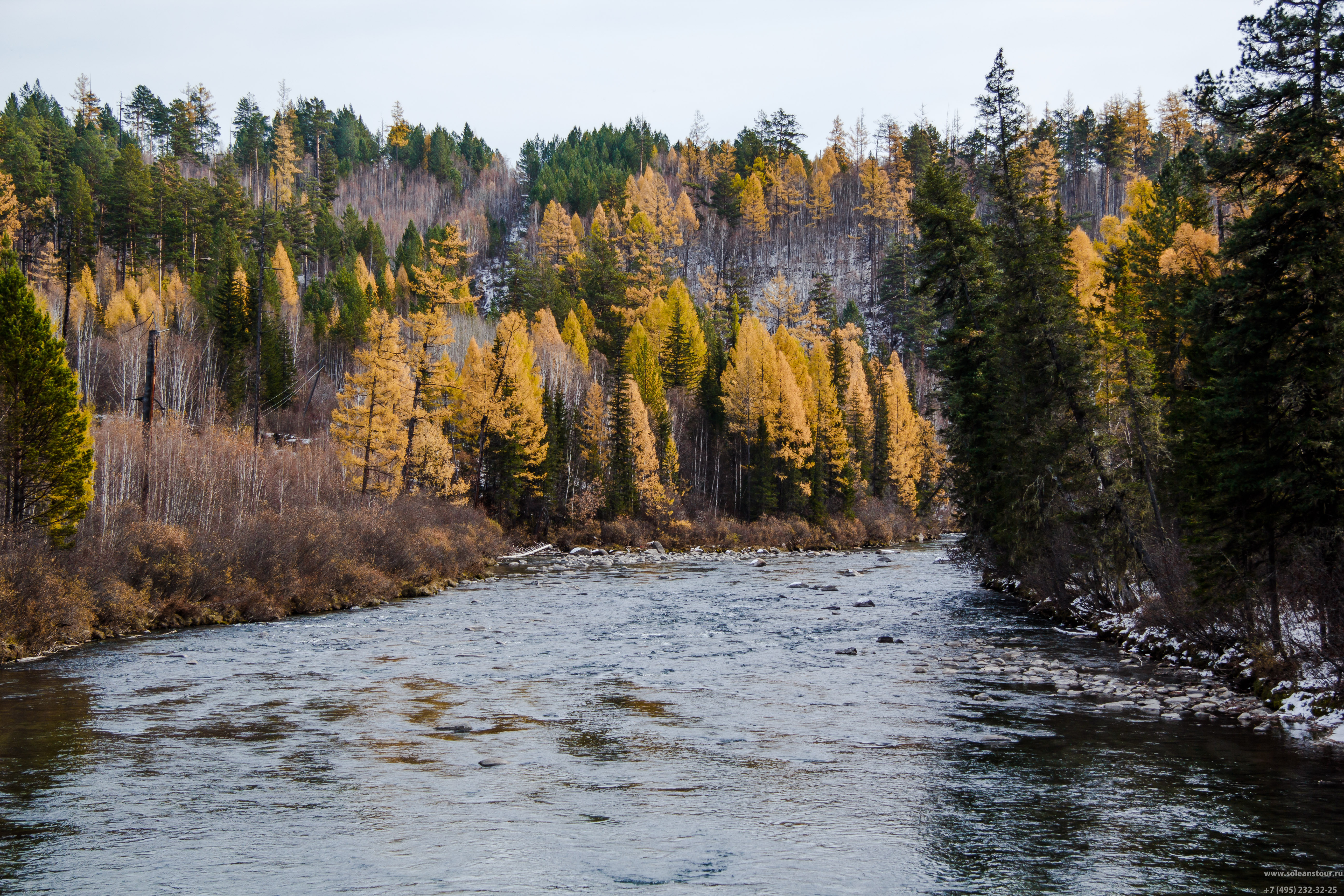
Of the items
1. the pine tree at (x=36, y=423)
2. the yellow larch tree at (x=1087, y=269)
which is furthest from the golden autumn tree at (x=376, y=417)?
the yellow larch tree at (x=1087, y=269)

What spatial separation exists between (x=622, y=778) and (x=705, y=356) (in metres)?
64.7

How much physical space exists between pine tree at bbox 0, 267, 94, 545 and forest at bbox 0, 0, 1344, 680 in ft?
0.38

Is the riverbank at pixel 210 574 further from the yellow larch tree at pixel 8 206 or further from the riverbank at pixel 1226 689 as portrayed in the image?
the yellow larch tree at pixel 8 206

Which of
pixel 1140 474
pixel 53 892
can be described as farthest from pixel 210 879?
pixel 1140 474

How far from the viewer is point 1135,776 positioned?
11750 mm

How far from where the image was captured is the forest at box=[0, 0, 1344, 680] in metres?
16.4

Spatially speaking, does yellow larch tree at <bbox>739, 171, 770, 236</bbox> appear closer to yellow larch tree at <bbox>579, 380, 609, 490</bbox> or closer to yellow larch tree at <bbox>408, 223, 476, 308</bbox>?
yellow larch tree at <bbox>408, 223, 476, 308</bbox>

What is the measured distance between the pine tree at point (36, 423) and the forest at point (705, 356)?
12 cm

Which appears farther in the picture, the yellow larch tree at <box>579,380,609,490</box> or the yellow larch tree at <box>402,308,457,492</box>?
the yellow larch tree at <box>579,380,609,490</box>

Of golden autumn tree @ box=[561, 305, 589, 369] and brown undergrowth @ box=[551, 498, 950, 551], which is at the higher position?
golden autumn tree @ box=[561, 305, 589, 369]

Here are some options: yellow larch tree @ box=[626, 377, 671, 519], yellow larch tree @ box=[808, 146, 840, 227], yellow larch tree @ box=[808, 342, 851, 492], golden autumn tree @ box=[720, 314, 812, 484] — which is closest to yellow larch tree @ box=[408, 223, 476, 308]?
yellow larch tree @ box=[626, 377, 671, 519]

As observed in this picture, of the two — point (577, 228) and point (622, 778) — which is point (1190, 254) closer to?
point (622, 778)

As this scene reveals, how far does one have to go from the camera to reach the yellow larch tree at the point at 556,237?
331ft

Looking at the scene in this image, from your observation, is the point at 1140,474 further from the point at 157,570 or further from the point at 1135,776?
the point at 157,570
